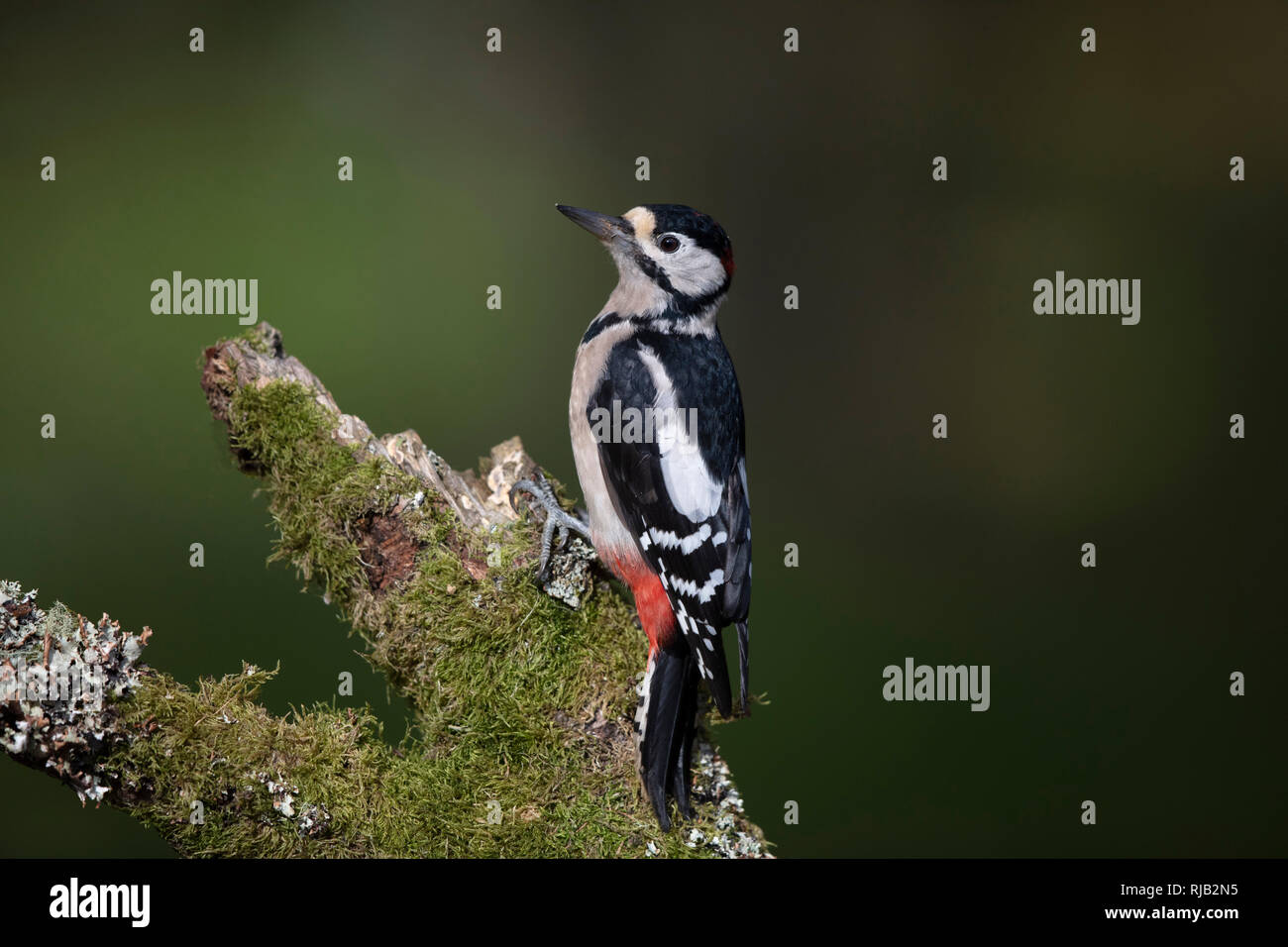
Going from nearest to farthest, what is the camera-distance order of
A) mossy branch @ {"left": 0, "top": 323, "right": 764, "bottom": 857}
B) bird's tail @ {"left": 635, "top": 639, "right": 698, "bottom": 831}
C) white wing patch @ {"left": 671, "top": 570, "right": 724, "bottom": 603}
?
mossy branch @ {"left": 0, "top": 323, "right": 764, "bottom": 857} → bird's tail @ {"left": 635, "top": 639, "right": 698, "bottom": 831} → white wing patch @ {"left": 671, "top": 570, "right": 724, "bottom": 603}

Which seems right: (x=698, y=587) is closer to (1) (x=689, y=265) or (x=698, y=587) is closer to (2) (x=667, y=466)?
(2) (x=667, y=466)

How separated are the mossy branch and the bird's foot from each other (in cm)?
3

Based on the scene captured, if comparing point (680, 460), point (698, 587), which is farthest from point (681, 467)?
point (698, 587)

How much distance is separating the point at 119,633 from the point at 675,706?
0.97 m

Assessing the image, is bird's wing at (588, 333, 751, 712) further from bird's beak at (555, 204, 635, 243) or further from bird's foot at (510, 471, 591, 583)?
bird's beak at (555, 204, 635, 243)

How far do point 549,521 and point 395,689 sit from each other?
46 cm

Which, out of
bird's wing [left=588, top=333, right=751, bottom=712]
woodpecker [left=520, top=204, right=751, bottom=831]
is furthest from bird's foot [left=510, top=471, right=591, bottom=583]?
bird's wing [left=588, top=333, right=751, bottom=712]

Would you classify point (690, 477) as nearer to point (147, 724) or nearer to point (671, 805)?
point (671, 805)

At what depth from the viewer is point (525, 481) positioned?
206 cm

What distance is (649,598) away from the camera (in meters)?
1.99

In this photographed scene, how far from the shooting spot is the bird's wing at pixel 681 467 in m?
1.97

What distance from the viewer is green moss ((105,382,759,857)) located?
5.11ft

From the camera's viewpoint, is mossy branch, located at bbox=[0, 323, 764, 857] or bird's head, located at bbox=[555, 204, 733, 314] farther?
bird's head, located at bbox=[555, 204, 733, 314]
